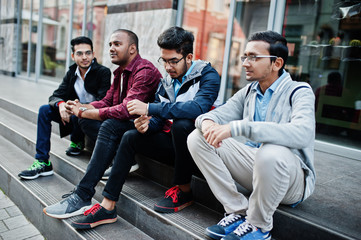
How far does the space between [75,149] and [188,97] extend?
1.90 metres

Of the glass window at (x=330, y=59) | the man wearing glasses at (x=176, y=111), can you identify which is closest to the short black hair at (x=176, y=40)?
the man wearing glasses at (x=176, y=111)

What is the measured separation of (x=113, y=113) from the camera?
2.72 metres

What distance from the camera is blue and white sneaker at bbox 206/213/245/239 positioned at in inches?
78.9

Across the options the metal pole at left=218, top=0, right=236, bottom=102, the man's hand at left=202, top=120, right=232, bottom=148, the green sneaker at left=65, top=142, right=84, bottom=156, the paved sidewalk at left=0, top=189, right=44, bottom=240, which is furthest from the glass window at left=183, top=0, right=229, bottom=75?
the paved sidewalk at left=0, top=189, right=44, bottom=240

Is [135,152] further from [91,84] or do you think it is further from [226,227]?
[91,84]

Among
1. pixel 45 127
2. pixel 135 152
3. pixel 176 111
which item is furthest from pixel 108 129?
pixel 45 127

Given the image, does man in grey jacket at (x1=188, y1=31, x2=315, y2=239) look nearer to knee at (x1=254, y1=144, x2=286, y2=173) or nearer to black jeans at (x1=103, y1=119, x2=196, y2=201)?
Result: knee at (x1=254, y1=144, x2=286, y2=173)

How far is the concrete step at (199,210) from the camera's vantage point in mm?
1934

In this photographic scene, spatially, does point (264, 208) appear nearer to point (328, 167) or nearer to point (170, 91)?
point (170, 91)

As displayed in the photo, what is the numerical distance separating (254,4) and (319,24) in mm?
1249

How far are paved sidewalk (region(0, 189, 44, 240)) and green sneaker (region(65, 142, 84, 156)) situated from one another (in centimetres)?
83

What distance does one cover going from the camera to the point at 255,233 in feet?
6.20

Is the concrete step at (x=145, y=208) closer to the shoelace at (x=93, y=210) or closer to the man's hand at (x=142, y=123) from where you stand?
the shoelace at (x=93, y=210)

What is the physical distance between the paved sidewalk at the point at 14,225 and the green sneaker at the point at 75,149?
829 millimetres
